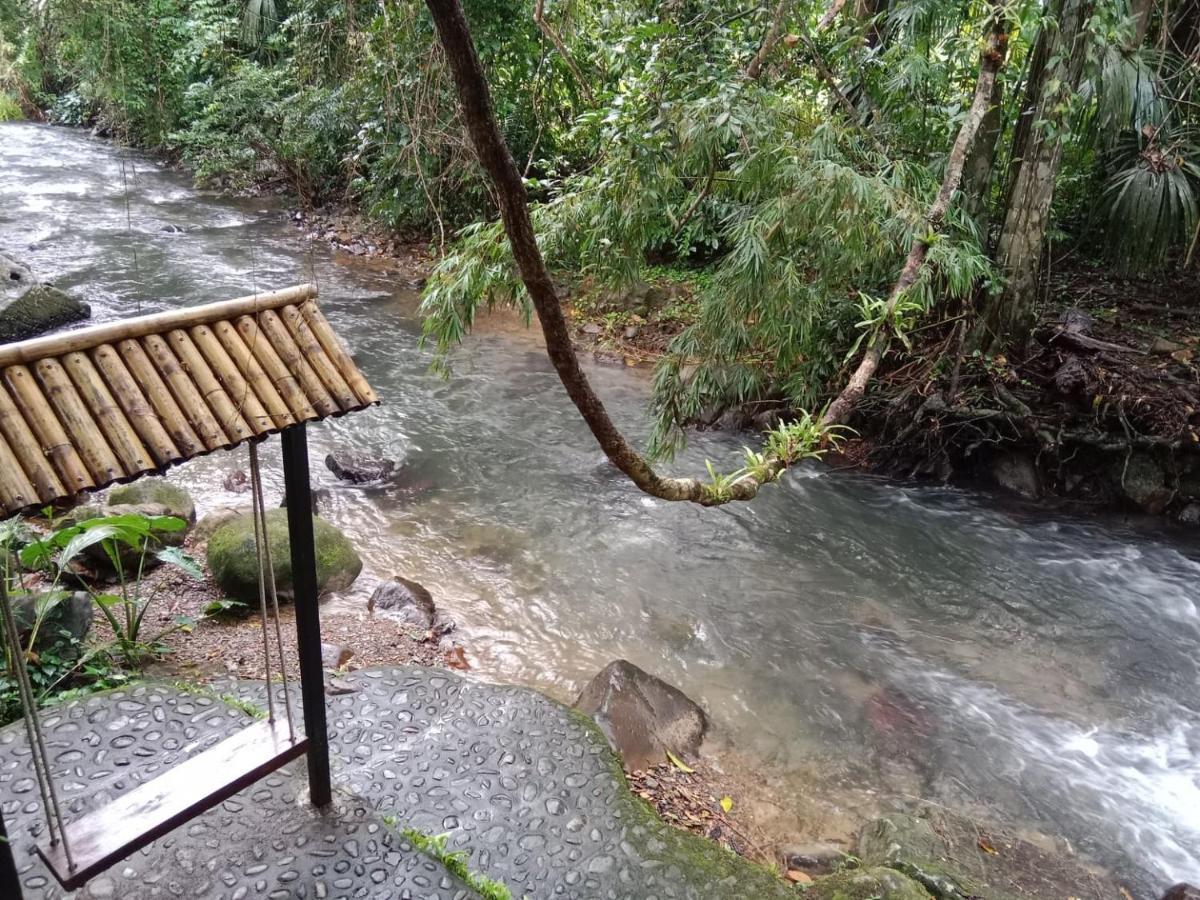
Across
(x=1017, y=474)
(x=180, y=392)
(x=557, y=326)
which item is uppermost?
(x=557, y=326)

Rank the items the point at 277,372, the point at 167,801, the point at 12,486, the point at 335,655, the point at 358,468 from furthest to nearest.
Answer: the point at 358,468, the point at 335,655, the point at 167,801, the point at 277,372, the point at 12,486

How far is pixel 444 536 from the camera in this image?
5496 millimetres

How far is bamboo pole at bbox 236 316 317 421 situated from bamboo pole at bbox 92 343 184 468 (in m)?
0.27

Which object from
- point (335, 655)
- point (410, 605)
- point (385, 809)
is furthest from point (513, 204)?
point (410, 605)

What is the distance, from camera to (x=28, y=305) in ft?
25.1

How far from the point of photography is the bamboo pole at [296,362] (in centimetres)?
201

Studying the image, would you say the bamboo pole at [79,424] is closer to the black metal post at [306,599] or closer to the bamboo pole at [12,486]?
the bamboo pole at [12,486]

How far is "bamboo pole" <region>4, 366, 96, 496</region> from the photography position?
161cm

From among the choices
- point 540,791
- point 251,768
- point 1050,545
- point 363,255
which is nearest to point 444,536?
point 540,791

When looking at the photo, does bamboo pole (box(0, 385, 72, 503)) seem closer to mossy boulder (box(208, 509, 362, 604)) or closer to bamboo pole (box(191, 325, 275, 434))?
bamboo pole (box(191, 325, 275, 434))

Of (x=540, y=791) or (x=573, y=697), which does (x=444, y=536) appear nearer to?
(x=573, y=697)

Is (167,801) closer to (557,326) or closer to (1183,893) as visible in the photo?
(557,326)

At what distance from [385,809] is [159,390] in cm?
180

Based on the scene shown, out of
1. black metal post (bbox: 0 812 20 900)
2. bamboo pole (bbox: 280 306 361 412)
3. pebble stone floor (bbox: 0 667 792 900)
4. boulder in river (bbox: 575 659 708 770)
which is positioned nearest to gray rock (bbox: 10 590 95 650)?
pebble stone floor (bbox: 0 667 792 900)
